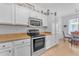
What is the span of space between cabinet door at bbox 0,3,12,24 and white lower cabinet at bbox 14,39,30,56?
477 millimetres

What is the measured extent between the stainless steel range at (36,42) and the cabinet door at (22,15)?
0.96ft

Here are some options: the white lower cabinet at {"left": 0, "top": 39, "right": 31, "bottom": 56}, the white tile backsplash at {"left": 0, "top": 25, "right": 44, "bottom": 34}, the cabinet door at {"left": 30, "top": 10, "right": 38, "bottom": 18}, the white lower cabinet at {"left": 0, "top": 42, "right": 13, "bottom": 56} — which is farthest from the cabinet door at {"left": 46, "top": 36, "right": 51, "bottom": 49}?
the white lower cabinet at {"left": 0, "top": 42, "right": 13, "bottom": 56}

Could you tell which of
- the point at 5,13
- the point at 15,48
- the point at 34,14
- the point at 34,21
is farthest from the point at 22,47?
the point at 34,14

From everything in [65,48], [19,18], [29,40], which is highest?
[19,18]

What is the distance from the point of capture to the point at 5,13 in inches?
92.5

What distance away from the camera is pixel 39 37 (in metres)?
2.96

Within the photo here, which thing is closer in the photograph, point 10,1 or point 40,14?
point 10,1

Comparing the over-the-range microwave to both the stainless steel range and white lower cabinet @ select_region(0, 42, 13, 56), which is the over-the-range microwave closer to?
the stainless steel range

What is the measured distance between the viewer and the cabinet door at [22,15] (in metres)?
2.70

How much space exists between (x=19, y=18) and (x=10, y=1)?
1.71 ft

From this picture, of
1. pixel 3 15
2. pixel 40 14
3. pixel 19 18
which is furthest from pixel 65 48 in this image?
pixel 3 15

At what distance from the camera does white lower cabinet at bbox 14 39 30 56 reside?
7.16ft

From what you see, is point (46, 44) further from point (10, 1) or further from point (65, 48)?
point (10, 1)

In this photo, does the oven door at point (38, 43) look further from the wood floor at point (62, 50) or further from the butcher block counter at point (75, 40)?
the butcher block counter at point (75, 40)
